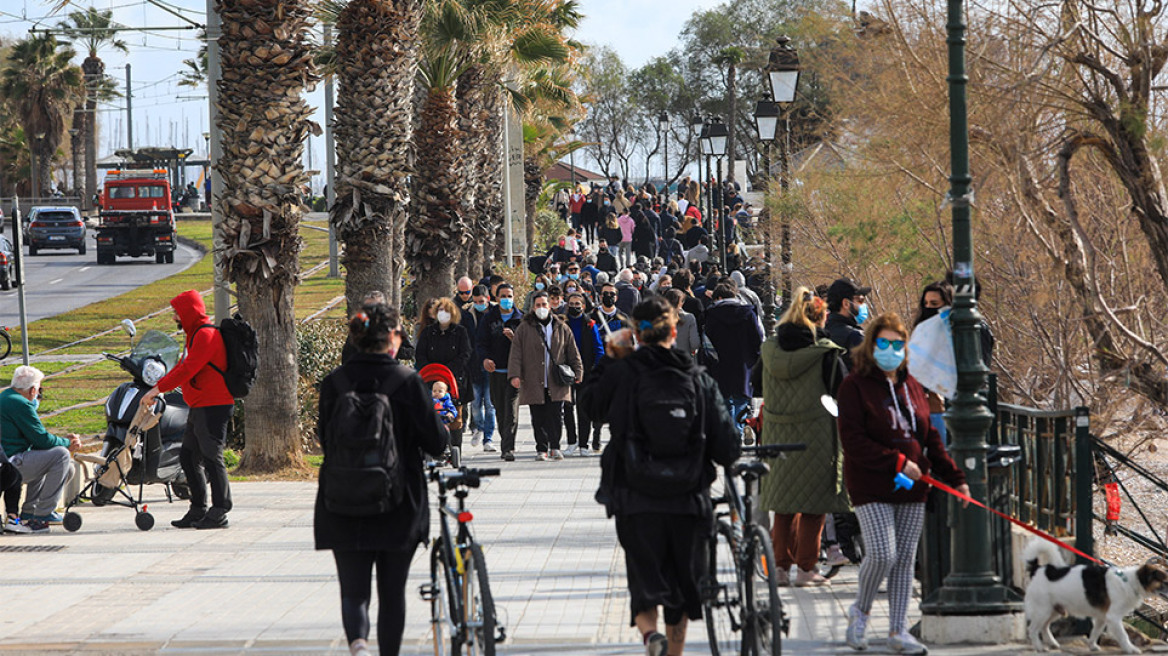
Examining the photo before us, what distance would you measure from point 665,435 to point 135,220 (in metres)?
49.8

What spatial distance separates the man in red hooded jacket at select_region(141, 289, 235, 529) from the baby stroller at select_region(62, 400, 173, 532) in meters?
0.52

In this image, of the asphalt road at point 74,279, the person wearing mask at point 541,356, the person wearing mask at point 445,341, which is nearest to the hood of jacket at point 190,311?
the person wearing mask at point 445,341

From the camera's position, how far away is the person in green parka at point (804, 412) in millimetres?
8430

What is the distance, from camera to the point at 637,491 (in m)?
6.23

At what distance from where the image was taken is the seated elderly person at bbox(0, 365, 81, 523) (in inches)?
458

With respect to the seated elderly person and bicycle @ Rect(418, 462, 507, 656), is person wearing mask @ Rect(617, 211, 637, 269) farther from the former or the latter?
bicycle @ Rect(418, 462, 507, 656)

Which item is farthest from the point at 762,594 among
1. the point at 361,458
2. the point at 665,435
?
the point at 361,458

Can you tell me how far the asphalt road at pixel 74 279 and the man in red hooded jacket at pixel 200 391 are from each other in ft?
84.1

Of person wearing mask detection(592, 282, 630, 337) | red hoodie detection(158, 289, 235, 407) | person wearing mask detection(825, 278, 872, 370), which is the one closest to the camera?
person wearing mask detection(825, 278, 872, 370)

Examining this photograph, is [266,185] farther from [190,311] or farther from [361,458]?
[361,458]

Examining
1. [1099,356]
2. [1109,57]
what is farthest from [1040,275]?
[1109,57]

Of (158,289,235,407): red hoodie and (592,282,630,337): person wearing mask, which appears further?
(592,282,630,337): person wearing mask

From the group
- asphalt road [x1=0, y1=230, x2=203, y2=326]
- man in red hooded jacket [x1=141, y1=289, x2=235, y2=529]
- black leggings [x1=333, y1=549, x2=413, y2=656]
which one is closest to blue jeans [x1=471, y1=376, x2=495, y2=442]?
man in red hooded jacket [x1=141, y1=289, x2=235, y2=529]

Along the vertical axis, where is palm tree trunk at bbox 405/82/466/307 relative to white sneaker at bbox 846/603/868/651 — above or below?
above
